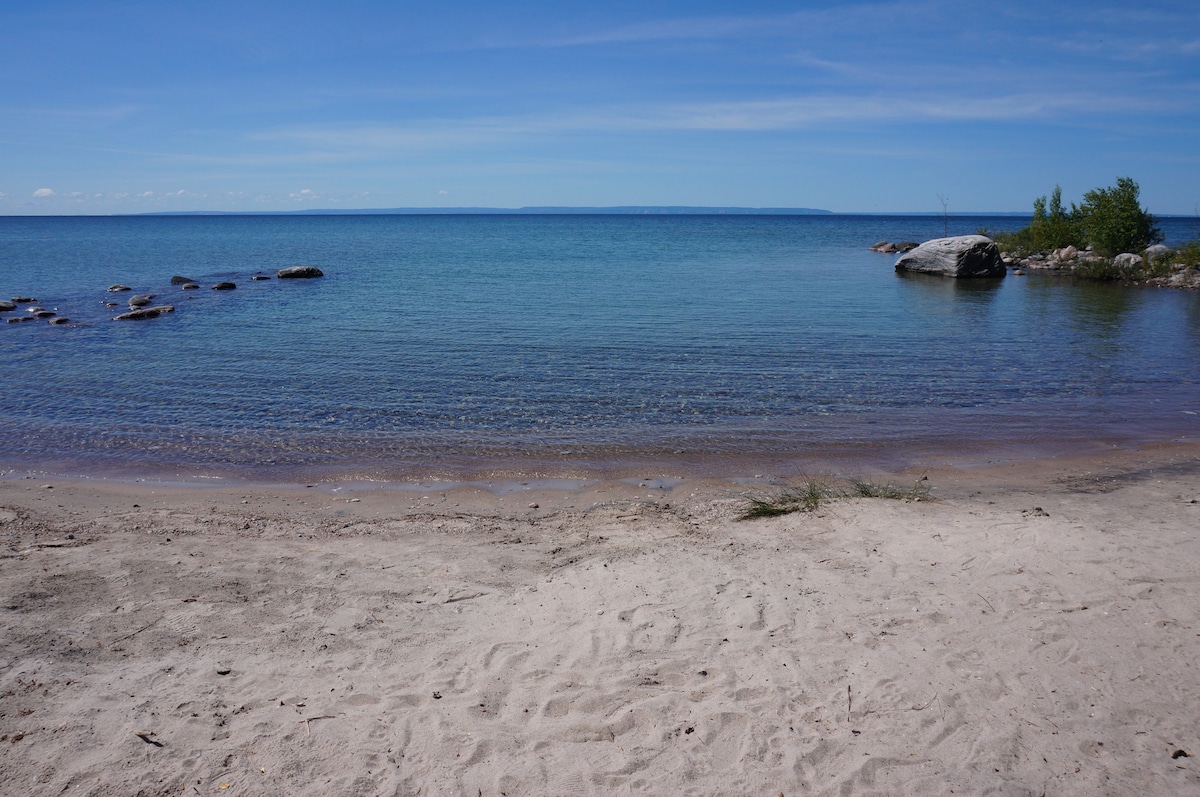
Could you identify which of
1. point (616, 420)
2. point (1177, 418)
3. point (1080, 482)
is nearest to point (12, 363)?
point (616, 420)

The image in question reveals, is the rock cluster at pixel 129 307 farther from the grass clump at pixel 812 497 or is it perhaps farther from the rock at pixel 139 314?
the grass clump at pixel 812 497

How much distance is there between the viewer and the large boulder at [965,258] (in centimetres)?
3588

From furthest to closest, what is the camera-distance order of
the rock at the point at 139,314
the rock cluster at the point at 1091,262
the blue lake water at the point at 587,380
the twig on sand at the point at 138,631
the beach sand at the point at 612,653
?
the rock cluster at the point at 1091,262, the rock at the point at 139,314, the blue lake water at the point at 587,380, the twig on sand at the point at 138,631, the beach sand at the point at 612,653

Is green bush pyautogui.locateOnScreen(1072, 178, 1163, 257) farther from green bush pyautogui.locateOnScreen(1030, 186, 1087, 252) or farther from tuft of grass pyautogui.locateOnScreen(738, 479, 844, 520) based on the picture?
tuft of grass pyautogui.locateOnScreen(738, 479, 844, 520)

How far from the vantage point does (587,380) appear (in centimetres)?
1542

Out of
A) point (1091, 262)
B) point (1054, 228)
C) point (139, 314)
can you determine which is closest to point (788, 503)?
point (139, 314)

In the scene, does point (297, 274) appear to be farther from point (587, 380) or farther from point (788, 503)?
point (788, 503)

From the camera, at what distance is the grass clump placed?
27.8 feet

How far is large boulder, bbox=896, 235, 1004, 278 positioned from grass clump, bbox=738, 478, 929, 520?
30.6 metres

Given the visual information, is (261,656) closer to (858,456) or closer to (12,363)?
(858,456)

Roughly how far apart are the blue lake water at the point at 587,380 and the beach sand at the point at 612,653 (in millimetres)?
2881

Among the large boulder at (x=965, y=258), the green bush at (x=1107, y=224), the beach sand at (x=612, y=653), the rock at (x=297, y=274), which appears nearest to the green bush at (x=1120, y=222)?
the green bush at (x=1107, y=224)

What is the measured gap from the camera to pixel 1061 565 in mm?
6684

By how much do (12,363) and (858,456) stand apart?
19.0m
